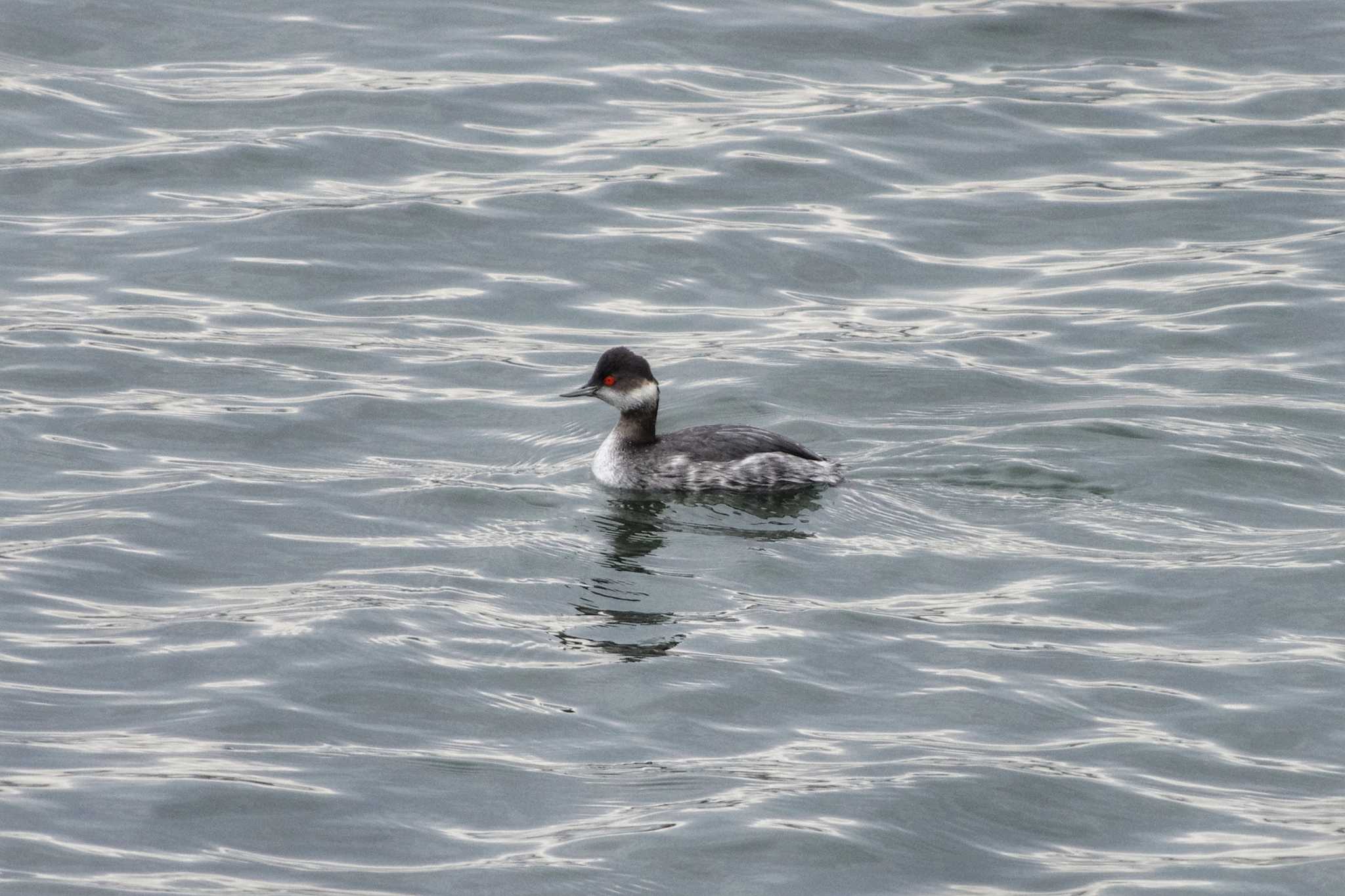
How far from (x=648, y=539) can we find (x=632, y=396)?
1.46m

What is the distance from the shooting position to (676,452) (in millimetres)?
12641

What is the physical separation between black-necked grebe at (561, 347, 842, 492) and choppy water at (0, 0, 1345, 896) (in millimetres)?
225

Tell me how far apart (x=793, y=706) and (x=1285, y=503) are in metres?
4.24

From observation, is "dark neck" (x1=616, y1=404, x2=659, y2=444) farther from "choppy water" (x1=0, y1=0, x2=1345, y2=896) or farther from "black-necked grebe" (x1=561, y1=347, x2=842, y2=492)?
"choppy water" (x1=0, y1=0, x2=1345, y2=896)

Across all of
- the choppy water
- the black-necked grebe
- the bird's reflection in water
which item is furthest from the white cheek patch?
the bird's reflection in water

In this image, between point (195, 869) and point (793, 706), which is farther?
point (793, 706)

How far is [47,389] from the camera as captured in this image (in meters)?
13.7

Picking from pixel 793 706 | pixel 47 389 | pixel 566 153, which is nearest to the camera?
pixel 793 706

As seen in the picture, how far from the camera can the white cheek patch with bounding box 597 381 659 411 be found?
12.9 m

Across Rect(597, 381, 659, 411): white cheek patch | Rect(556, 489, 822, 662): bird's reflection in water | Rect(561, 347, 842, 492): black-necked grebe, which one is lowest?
Rect(556, 489, 822, 662): bird's reflection in water

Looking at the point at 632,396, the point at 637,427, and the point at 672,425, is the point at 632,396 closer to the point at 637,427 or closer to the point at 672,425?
the point at 637,427

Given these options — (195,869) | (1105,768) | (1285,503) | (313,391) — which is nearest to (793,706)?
(1105,768)

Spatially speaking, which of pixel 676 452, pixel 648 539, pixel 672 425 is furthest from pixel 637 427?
pixel 648 539

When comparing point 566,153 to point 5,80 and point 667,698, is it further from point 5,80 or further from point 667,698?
point 667,698
